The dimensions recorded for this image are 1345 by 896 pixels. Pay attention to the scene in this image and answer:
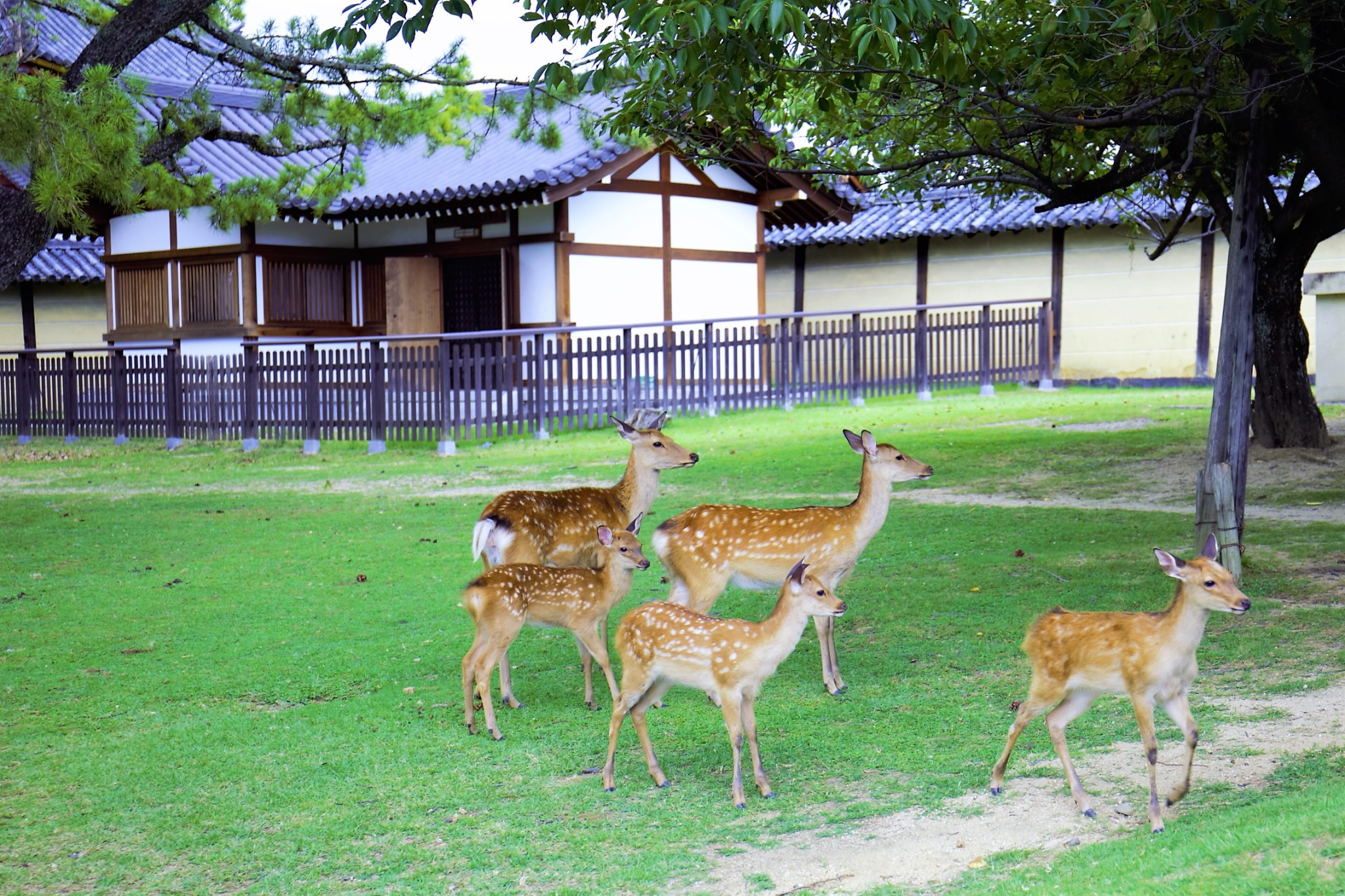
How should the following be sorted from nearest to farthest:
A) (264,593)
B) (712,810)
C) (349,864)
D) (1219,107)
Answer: (349,864)
(712,810)
(1219,107)
(264,593)

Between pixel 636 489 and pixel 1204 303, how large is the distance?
17758mm

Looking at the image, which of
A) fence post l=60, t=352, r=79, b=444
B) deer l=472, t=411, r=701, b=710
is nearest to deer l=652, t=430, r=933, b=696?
deer l=472, t=411, r=701, b=710

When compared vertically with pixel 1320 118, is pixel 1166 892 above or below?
below

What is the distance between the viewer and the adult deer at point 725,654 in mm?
5367

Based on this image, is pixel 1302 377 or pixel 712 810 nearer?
pixel 712 810

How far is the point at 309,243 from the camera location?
23438mm

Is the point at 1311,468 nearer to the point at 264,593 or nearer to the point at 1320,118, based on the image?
the point at 1320,118

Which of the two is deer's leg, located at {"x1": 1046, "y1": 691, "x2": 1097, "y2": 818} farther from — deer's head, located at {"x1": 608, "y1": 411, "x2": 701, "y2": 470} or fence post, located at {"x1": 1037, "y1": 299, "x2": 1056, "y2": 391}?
fence post, located at {"x1": 1037, "y1": 299, "x2": 1056, "y2": 391}

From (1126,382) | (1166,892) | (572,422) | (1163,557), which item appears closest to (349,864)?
(1166,892)

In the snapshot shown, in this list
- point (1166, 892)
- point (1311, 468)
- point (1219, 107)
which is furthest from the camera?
point (1311, 468)

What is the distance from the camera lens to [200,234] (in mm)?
23234

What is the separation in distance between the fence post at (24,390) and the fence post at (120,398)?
71.4 inches

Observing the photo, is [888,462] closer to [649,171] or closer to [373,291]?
[649,171]

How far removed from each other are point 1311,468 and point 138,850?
1035 centimetres
